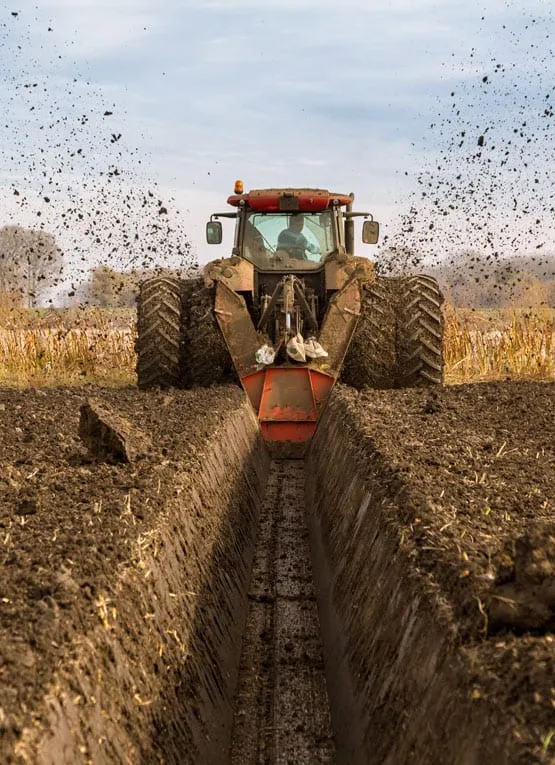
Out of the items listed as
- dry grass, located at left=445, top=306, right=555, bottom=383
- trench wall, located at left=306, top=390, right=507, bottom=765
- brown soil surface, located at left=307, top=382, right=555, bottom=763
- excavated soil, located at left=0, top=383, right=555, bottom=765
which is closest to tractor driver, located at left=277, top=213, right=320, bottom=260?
excavated soil, located at left=0, top=383, right=555, bottom=765

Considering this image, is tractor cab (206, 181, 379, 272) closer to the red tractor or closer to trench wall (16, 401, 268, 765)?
the red tractor

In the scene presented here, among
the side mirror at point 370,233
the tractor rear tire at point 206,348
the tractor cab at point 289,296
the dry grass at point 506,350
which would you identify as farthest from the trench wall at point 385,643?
the dry grass at point 506,350

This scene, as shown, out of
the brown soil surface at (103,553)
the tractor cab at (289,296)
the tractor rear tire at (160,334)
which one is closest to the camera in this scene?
the brown soil surface at (103,553)

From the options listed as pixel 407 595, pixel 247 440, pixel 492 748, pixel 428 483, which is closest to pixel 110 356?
pixel 247 440

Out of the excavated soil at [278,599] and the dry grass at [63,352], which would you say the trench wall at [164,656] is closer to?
the excavated soil at [278,599]

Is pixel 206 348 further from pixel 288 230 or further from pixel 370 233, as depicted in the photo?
pixel 370 233

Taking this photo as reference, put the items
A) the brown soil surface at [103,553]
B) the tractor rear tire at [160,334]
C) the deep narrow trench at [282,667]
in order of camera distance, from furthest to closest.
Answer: the tractor rear tire at [160,334], the deep narrow trench at [282,667], the brown soil surface at [103,553]

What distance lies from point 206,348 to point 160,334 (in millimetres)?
706

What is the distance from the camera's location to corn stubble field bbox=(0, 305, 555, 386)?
15.7 metres

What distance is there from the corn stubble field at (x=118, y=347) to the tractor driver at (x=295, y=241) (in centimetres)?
545

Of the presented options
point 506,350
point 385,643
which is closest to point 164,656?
point 385,643

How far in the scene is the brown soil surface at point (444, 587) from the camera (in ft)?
8.57

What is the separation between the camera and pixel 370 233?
10.4 meters

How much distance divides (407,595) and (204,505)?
7.22 feet
